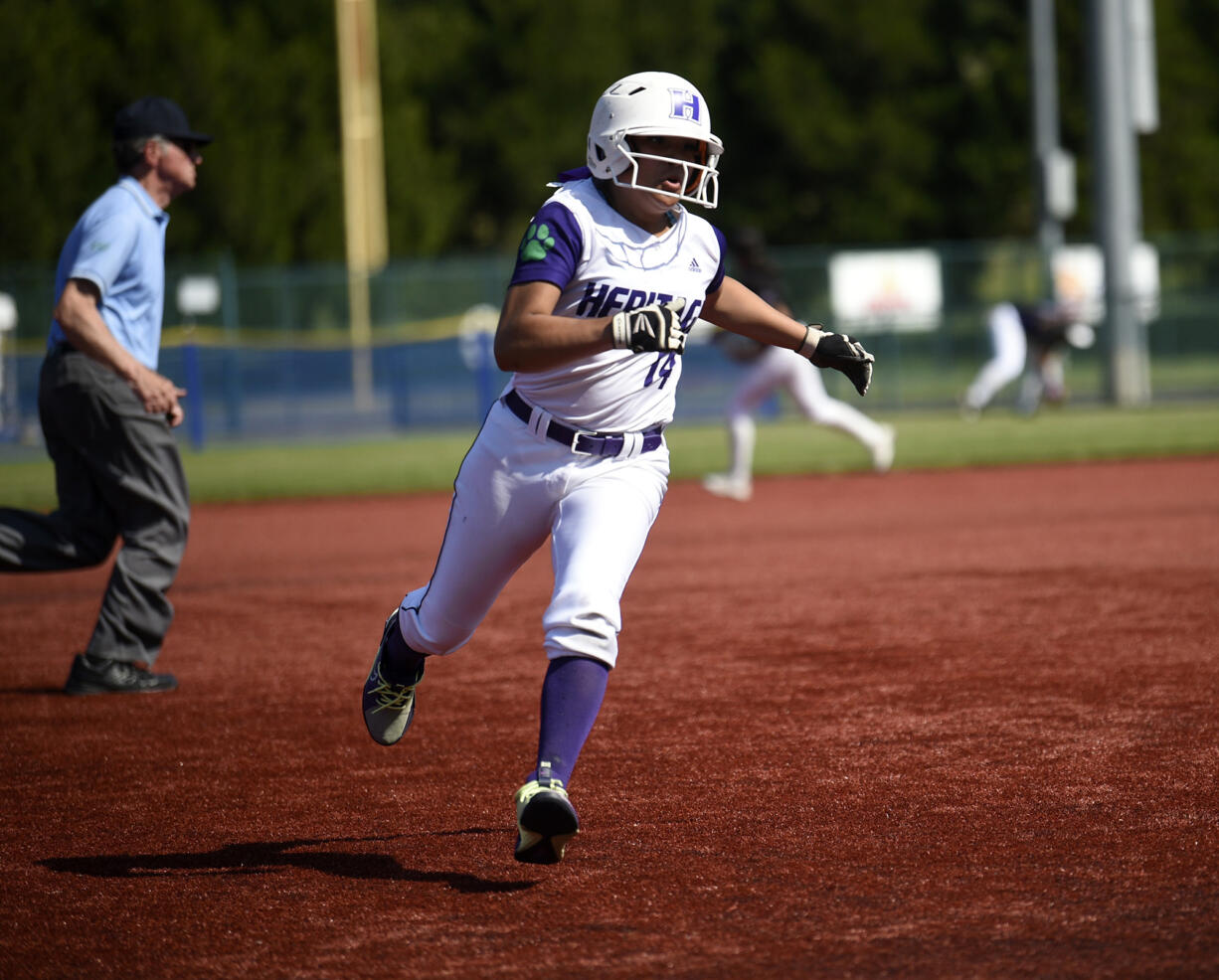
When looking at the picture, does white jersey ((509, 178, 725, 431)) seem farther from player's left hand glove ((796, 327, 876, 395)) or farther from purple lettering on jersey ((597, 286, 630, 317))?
player's left hand glove ((796, 327, 876, 395))

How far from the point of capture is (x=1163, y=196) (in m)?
46.2

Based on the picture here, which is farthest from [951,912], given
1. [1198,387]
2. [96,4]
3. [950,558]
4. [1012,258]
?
[96,4]

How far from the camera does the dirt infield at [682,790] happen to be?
3533mm

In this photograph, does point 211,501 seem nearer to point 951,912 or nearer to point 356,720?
point 356,720

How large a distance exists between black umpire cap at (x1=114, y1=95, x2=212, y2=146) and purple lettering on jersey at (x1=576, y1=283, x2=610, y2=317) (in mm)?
2750

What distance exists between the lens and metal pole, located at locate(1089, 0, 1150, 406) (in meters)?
25.6

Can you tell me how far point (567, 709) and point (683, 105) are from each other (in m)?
1.56

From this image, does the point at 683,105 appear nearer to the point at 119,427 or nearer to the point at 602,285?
the point at 602,285

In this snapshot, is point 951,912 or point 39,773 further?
point 39,773

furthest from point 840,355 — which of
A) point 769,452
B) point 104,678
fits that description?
point 769,452

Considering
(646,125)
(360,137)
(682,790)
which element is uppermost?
(360,137)

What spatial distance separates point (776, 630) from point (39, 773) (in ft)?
11.2

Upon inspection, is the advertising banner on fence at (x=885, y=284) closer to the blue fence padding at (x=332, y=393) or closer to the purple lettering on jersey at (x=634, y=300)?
the blue fence padding at (x=332, y=393)

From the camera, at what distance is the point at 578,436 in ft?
14.1
